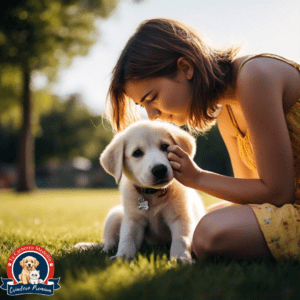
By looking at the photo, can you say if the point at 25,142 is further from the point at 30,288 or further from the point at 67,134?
the point at 67,134

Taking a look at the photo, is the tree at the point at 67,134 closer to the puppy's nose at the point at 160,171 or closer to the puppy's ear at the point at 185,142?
the puppy's ear at the point at 185,142

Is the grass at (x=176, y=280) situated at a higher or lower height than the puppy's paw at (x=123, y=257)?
higher

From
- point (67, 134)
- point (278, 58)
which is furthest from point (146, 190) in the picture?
point (67, 134)

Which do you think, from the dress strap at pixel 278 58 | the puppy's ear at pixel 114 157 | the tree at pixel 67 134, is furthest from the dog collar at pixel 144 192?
the tree at pixel 67 134

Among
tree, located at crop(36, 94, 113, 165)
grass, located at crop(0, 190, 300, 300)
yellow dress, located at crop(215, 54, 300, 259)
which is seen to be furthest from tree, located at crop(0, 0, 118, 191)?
tree, located at crop(36, 94, 113, 165)

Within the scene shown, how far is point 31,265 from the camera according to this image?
177 centimetres

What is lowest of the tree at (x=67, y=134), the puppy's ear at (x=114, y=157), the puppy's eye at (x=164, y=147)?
the tree at (x=67, y=134)

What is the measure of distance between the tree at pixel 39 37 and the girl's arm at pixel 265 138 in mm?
15023

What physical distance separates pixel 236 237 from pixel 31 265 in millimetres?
1195

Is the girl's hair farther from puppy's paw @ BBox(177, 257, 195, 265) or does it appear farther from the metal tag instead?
puppy's paw @ BBox(177, 257, 195, 265)

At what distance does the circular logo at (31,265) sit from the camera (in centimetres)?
167

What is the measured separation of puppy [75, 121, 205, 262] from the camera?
2.34 metres

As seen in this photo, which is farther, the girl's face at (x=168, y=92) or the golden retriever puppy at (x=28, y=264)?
the girl's face at (x=168, y=92)

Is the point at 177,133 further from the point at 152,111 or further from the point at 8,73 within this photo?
the point at 8,73
